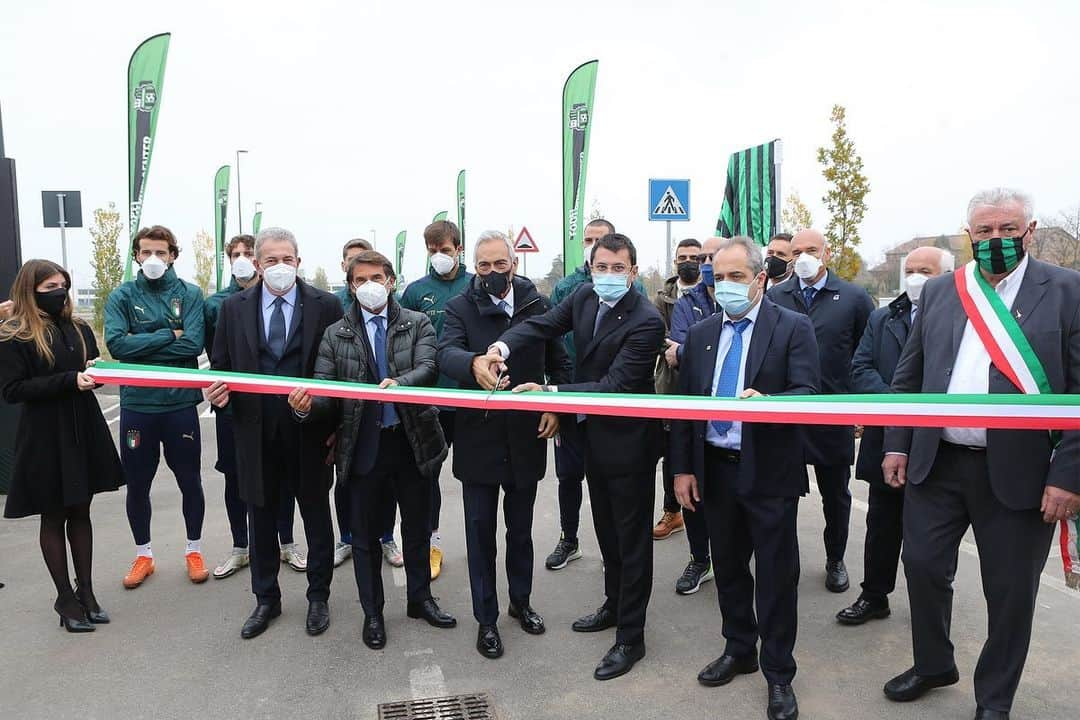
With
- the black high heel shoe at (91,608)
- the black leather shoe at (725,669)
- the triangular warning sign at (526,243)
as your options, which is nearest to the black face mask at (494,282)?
the black leather shoe at (725,669)

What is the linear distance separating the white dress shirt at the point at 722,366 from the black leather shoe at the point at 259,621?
275cm

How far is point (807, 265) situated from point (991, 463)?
2143mm

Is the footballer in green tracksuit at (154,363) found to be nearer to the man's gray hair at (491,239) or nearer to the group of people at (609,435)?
the group of people at (609,435)

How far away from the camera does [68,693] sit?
11.9 ft

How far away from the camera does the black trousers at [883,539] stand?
430 centimetres

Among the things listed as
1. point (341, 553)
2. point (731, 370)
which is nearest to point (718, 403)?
point (731, 370)

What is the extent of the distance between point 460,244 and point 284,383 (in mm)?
1976

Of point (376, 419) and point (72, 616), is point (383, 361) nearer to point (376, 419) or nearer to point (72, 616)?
point (376, 419)

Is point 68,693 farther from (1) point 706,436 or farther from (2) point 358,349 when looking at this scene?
(1) point 706,436

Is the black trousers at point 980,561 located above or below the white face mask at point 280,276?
below

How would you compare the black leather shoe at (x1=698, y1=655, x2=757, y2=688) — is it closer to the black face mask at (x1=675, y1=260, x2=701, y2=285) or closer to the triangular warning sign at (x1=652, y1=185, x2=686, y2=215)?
the black face mask at (x1=675, y1=260, x2=701, y2=285)

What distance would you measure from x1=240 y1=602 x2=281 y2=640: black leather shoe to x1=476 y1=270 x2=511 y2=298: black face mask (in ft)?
7.50

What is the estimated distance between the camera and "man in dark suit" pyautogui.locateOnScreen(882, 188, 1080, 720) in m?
3.01

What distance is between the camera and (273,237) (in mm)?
4250
